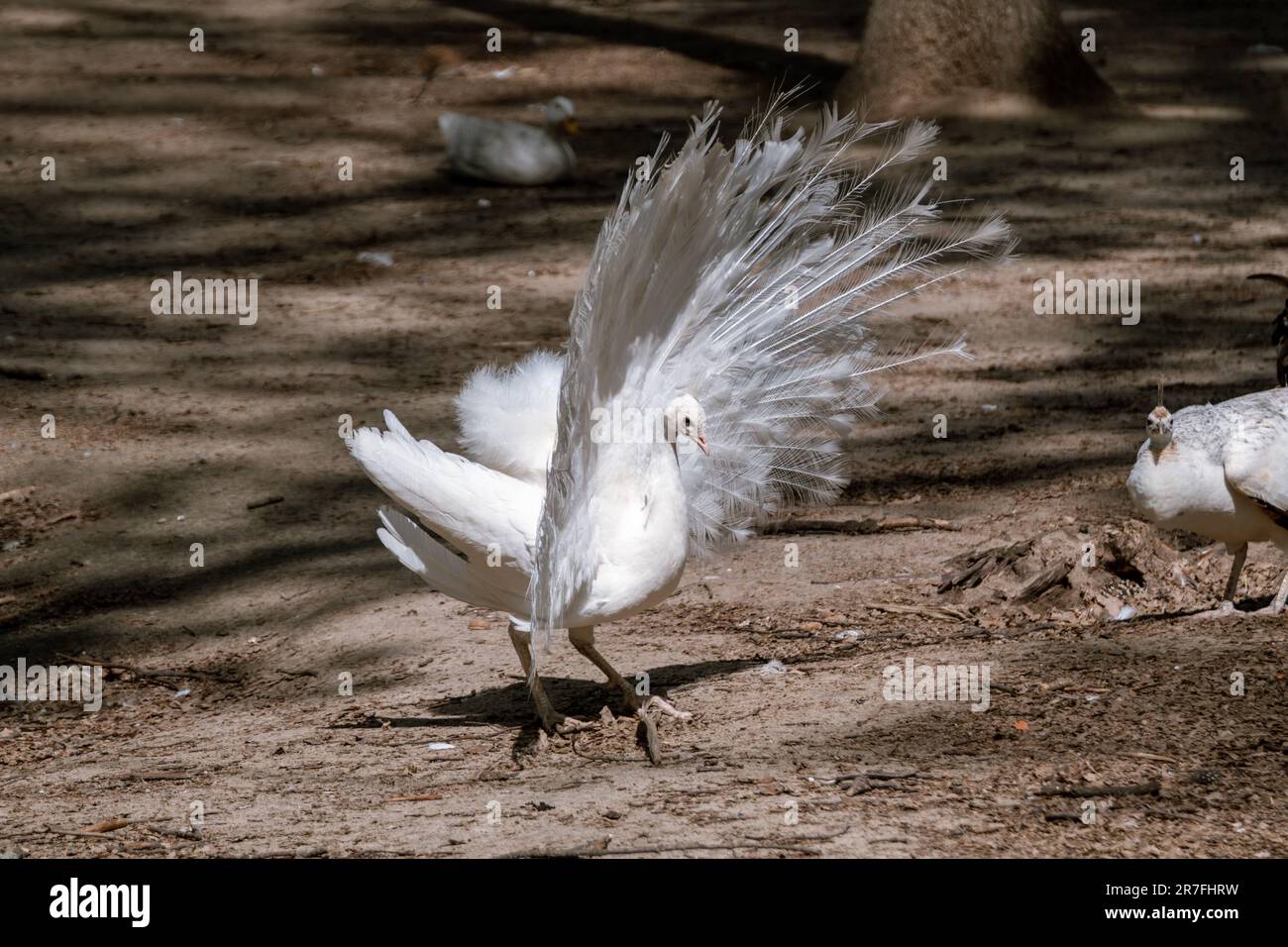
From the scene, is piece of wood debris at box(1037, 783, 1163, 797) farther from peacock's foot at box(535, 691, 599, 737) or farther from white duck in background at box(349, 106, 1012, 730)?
peacock's foot at box(535, 691, 599, 737)

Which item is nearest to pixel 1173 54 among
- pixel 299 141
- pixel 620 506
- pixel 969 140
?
pixel 969 140

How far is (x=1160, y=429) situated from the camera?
6.22 meters

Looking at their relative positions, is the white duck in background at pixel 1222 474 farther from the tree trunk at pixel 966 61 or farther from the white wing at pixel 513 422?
the tree trunk at pixel 966 61

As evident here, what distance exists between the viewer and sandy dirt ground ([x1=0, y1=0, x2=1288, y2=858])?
4859 mm

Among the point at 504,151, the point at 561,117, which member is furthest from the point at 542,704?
the point at 561,117

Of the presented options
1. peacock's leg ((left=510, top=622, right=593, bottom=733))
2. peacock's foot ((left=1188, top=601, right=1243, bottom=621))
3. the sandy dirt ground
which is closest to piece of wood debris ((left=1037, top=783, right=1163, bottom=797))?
the sandy dirt ground

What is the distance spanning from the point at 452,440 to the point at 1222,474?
189 inches

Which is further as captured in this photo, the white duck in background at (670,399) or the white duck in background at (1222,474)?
the white duck in background at (1222,474)

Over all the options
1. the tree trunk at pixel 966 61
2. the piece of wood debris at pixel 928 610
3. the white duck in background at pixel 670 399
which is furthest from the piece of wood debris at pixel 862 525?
the tree trunk at pixel 966 61

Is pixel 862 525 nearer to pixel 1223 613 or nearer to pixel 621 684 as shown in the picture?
pixel 1223 613

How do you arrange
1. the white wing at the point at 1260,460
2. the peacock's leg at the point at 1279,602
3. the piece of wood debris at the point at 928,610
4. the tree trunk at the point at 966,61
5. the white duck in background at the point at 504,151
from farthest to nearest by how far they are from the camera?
the white duck in background at the point at 504,151
the tree trunk at the point at 966,61
the piece of wood debris at the point at 928,610
the peacock's leg at the point at 1279,602
the white wing at the point at 1260,460

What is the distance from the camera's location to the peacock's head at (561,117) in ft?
47.7

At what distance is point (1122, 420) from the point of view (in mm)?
9398

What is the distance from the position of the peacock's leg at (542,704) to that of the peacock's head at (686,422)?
97cm
